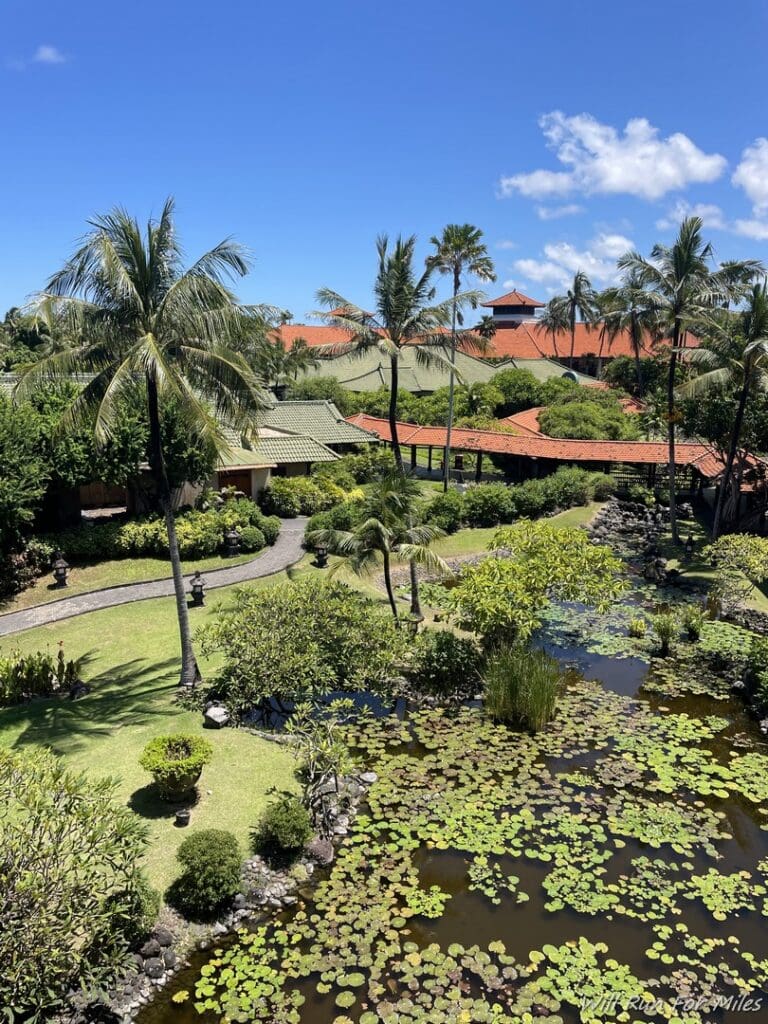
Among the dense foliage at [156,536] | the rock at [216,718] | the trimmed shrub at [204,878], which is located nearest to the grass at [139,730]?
the rock at [216,718]

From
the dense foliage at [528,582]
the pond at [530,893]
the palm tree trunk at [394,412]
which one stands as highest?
the palm tree trunk at [394,412]

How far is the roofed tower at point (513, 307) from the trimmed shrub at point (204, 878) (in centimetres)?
8873

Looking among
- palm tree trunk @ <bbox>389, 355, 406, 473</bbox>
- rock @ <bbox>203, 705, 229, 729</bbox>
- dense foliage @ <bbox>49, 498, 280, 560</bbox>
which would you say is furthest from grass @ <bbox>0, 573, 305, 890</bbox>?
palm tree trunk @ <bbox>389, 355, 406, 473</bbox>

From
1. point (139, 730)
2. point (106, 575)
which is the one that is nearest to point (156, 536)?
point (106, 575)

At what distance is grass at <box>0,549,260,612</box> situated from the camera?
20989 millimetres

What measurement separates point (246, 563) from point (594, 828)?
1626 cm

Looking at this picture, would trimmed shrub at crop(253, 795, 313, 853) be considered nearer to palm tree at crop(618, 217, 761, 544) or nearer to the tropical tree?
palm tree at crop(618, 217, 761, 544)

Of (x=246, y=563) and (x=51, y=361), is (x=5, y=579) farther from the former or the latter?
(x=51, y=361)

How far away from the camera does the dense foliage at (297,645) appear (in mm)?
14773

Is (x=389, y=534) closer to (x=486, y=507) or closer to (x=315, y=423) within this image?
(x=486, y=507)

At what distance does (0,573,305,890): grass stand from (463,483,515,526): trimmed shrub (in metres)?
15.8

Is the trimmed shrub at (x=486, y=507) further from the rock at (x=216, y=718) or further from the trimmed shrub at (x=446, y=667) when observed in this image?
the rock at (x=216, y=718)

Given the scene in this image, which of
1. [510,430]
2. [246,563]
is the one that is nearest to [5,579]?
[246,563]

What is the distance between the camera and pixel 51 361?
13.3 m
